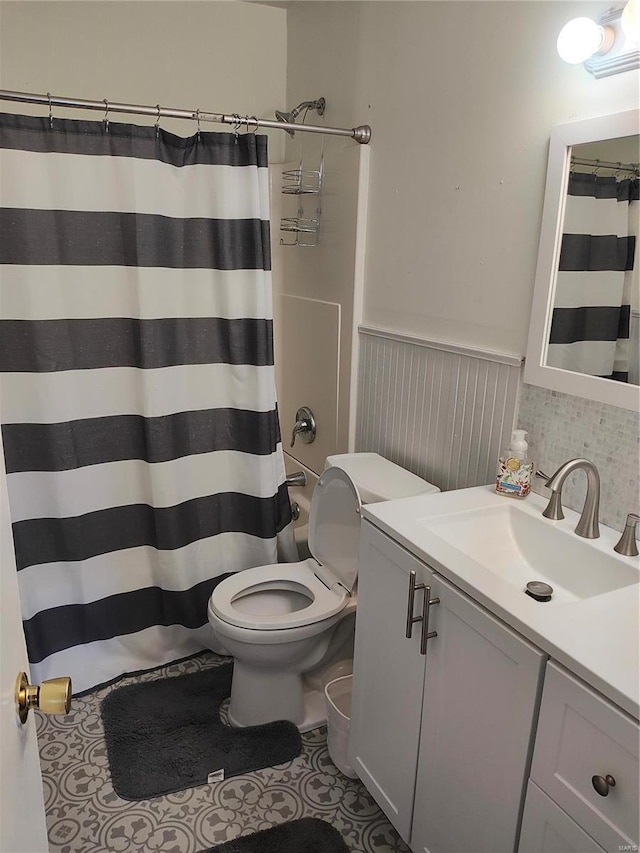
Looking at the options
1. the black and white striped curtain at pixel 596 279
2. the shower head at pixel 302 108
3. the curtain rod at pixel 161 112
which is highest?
the shower head at pixel 302 108

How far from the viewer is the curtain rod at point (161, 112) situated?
173 cm

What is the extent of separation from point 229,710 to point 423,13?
7.31 ft

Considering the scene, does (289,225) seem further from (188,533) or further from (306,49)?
(188,533)

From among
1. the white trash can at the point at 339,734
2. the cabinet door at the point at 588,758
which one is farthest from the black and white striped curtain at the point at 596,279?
the white trash can at the point at 339,734

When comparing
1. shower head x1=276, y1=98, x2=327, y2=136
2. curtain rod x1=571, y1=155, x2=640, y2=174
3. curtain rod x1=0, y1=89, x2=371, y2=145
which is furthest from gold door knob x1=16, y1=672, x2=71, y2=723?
shower head x1=276, y1=98, x2=327, y2=136

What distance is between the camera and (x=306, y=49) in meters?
2.53

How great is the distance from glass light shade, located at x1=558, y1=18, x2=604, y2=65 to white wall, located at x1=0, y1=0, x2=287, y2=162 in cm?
156

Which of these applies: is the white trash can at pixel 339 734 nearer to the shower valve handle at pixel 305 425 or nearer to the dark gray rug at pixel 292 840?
the dark gray rug at pixel 292 840

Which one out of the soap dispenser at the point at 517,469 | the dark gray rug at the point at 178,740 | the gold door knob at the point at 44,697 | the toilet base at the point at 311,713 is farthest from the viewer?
the toilet base at the point at 311,713

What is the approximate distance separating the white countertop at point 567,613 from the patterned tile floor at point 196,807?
86cm

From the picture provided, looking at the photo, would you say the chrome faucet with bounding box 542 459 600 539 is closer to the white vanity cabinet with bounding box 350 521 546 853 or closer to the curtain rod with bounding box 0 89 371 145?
the white vanity cabinet with bounding box 350 521 546 853

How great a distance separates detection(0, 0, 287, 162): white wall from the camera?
90.3 inches

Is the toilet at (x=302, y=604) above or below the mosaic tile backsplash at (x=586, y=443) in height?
below

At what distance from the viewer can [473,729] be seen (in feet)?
4.06
